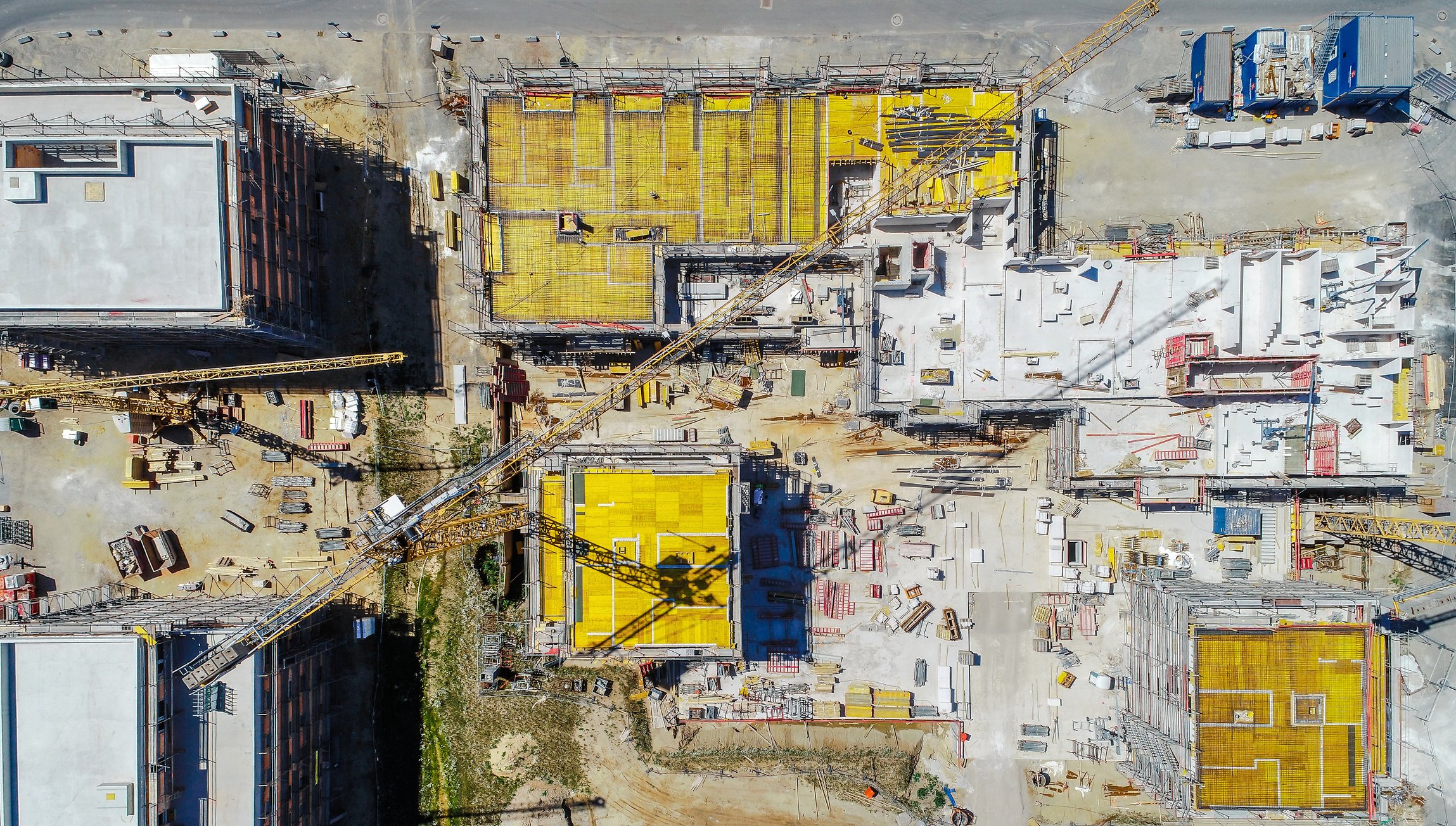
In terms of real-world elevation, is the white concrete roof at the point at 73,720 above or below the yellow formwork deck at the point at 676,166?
below

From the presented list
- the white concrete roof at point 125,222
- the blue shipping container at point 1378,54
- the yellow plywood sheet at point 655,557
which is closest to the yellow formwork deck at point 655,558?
the yellow plywood sheet at point 655,557

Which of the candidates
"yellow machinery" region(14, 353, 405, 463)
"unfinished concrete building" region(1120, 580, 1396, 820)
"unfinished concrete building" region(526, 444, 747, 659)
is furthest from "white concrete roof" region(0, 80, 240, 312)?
"unfinished concrete building" region(1120, 580, 1396, 820)

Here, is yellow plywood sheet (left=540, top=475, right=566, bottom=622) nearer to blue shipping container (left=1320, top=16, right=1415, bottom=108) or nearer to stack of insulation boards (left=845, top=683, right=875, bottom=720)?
stack of insulation boards (left=845, top=683, right=875, bottom=720)

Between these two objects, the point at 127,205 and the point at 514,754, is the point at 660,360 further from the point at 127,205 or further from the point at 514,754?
the point at 127,205

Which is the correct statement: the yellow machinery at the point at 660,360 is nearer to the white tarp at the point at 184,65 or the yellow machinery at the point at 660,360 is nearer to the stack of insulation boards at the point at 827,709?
the stack of insulation boards at the point at 827,709

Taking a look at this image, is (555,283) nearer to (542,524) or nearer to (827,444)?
(542,524)

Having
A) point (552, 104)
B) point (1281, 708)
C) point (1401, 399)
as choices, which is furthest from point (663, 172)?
point (1281, 708)

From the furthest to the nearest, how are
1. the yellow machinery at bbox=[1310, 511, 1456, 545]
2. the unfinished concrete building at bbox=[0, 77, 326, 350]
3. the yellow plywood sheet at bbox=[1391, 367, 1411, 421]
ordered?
the yellow machinery at bbox=[1310, 511, 1456, 545] < the yellow plywood sheet at bbox=[1391, 367, 1411, 421] < the unfinished concrete building at bbox=[0, 77, 326, 350]
